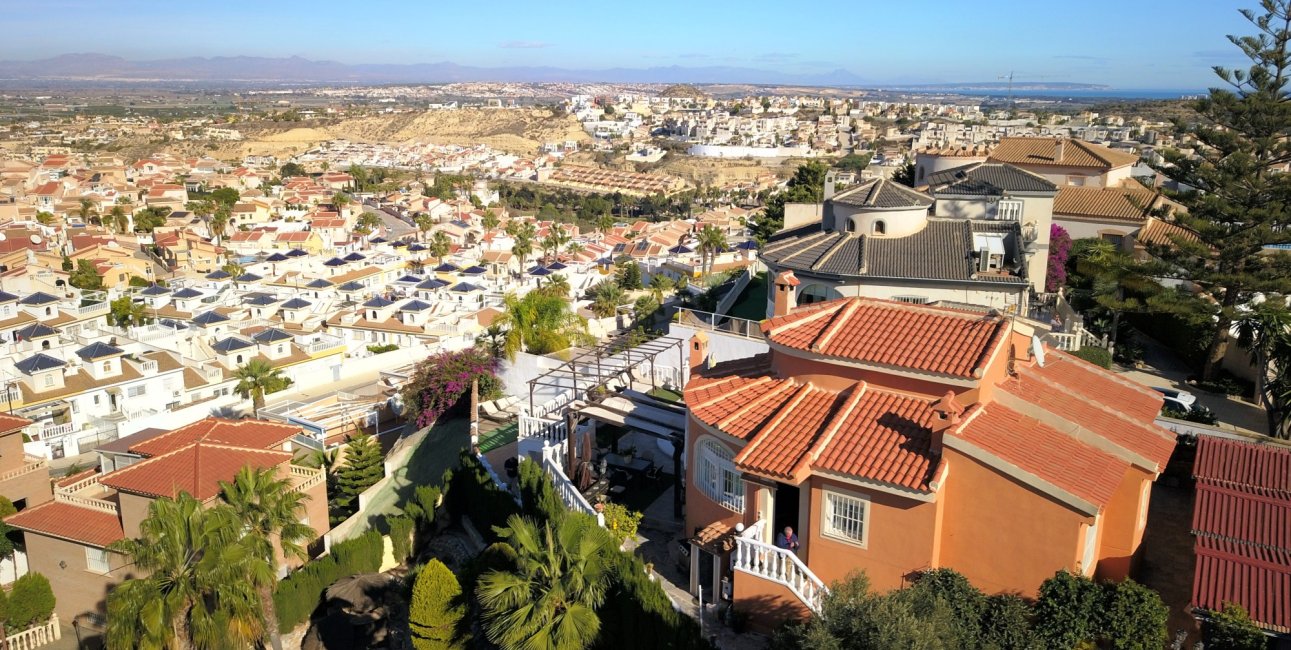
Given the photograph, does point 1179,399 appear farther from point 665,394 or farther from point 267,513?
point 267,513

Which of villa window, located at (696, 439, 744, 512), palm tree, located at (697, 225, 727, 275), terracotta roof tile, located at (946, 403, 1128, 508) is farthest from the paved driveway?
palm tree, located at (697, 225, 727, 275)

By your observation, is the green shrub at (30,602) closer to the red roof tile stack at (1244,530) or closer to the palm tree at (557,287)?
the red roof tile stack at (1244,530)

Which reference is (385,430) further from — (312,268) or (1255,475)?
(312,268)

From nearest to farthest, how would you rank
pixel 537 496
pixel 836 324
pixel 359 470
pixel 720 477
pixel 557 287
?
pixel 720 477 → pixel 836 324 → pixel 537 496 → pixel 359 470 → pixel 557 287

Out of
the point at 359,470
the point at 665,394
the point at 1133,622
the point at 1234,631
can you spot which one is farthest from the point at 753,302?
the point at 1234,631

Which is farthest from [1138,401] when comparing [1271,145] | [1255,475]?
[1271,145]

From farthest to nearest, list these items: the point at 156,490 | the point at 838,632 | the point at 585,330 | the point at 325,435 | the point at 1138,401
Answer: the point at 585,330 < the point at 325,435 < the point at 156,490 < the point at 1138,401 < the point at 838,632
